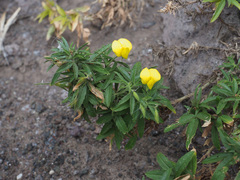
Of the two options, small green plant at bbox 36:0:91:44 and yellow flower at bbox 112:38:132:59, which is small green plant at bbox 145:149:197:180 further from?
small green plant at bbox 36:0:91:44

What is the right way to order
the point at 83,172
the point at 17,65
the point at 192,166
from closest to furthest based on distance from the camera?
the point at 192,166, the point at 83,172, the point at 17,65

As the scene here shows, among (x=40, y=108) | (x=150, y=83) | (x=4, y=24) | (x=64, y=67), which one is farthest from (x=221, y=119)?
(x=4, y=24)

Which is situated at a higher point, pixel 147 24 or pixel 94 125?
pixel 147 24

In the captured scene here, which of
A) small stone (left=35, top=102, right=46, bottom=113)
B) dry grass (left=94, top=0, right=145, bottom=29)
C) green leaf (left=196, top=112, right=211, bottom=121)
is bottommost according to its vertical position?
small stone (left=35, top=102, right=46, bottom=113)

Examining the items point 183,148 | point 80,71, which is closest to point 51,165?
point 80,71

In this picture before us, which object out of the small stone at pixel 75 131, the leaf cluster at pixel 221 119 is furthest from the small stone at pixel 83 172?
the leaf cluster at pixel 221 119

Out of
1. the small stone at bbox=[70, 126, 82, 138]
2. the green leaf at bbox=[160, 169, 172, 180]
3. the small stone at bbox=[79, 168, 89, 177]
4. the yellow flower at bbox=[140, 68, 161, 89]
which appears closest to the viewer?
the green leaf at bbox=[160, 169, 172, 180]

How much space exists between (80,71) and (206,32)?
1.29 meters

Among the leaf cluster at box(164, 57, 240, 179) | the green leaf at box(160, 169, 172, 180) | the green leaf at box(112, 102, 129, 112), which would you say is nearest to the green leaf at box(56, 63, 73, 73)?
the green leaf at box(112, 102, 129, 112)

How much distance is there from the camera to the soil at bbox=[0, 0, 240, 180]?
7.39 ft

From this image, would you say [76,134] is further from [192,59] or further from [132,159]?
[192,59]

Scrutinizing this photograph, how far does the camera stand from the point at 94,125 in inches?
98.9

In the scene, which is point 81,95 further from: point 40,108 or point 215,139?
point 40,108

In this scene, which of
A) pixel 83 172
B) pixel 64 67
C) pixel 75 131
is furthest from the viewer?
pixel 75 131
